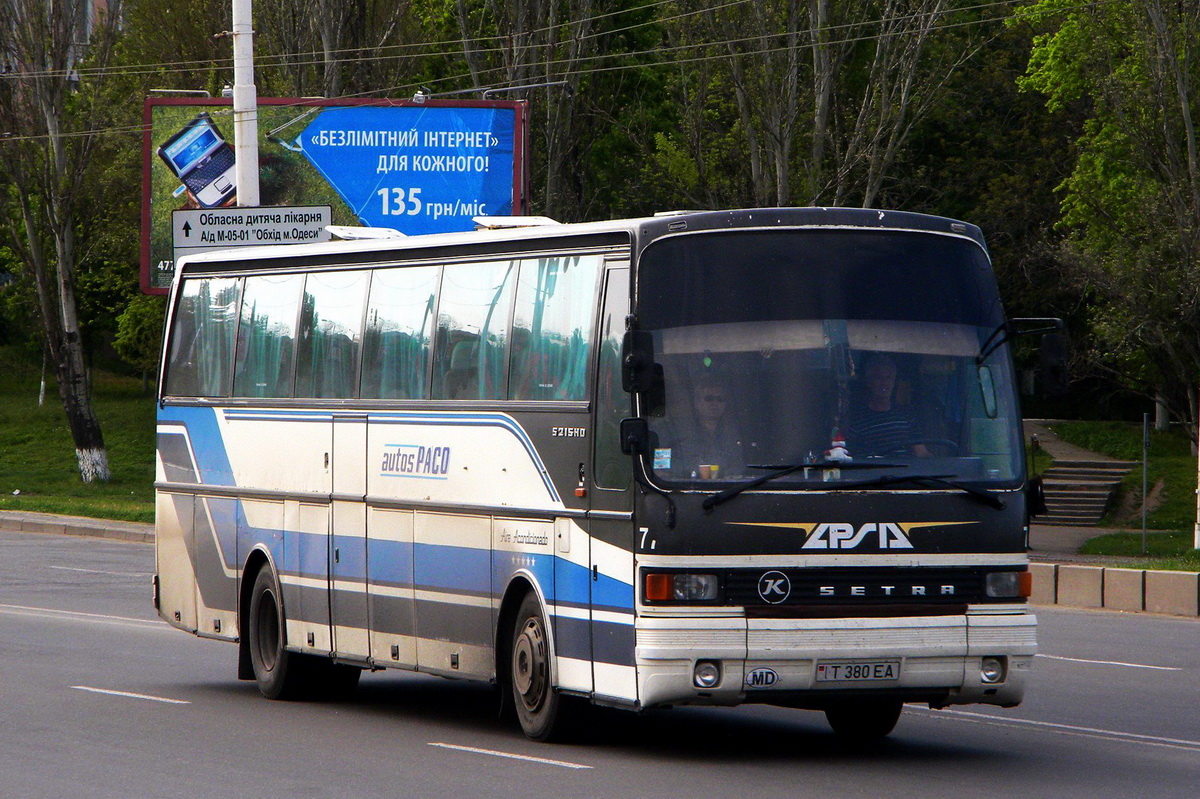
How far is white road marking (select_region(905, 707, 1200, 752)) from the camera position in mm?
10719

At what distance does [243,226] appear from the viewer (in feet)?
79.6

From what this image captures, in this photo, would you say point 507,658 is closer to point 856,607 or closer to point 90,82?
point 856,607

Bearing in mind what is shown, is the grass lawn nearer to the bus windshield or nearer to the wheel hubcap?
the wheel hubcap

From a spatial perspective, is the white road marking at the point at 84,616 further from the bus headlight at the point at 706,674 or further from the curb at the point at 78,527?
the curb at the point at 78,527

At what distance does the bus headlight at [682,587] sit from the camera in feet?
31.3

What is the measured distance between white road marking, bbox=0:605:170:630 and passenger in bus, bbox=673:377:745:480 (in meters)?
9.72

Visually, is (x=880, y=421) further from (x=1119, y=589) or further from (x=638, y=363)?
(x=1119, y=589)

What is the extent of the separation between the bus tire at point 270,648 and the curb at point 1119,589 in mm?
8583

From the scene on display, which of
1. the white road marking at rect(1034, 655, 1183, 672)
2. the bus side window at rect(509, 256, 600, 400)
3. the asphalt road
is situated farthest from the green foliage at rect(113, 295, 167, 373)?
the bus side window at rect(509, 256, 600, 400)

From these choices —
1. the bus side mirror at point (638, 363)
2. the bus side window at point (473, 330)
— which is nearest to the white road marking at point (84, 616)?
the bus side window at point (473, 330)

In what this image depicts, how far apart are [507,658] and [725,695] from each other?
201 centimetres

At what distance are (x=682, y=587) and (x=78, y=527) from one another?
83.2ft

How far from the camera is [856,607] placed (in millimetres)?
9656

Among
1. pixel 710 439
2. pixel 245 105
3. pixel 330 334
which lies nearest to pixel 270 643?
pixel 330 334
